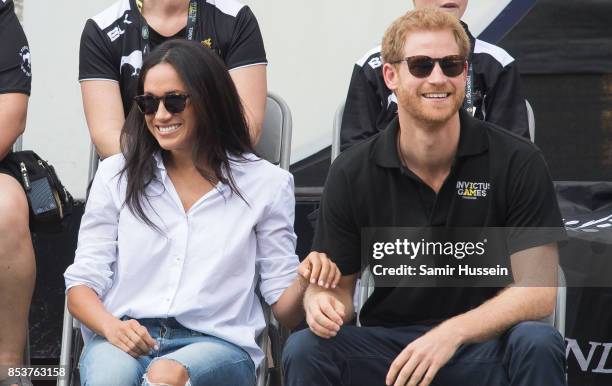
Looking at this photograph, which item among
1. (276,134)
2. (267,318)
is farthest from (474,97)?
(267,318)

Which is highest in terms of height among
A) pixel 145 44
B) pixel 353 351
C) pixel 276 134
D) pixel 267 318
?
pixel 145 44

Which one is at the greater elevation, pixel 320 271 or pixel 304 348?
pixel 320 271

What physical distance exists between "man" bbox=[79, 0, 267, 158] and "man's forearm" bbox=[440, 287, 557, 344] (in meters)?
1.32

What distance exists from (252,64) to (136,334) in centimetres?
134

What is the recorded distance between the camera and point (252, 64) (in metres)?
4.43

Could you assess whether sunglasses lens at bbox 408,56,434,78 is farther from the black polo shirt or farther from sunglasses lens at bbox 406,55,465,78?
the black polo shirt

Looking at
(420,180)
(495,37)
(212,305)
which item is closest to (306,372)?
(212,305)

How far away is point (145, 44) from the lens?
14.6ft

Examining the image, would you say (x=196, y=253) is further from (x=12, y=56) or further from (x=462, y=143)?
(x=12, y=56)

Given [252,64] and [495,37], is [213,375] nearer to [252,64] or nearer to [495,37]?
[252,64]

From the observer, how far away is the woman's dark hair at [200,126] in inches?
148

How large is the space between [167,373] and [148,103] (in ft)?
3.00

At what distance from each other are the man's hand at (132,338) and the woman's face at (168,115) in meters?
0.61

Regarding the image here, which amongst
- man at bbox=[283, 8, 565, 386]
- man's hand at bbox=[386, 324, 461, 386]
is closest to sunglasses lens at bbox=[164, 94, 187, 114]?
man at bbox=[283, 8, 565, 386]
